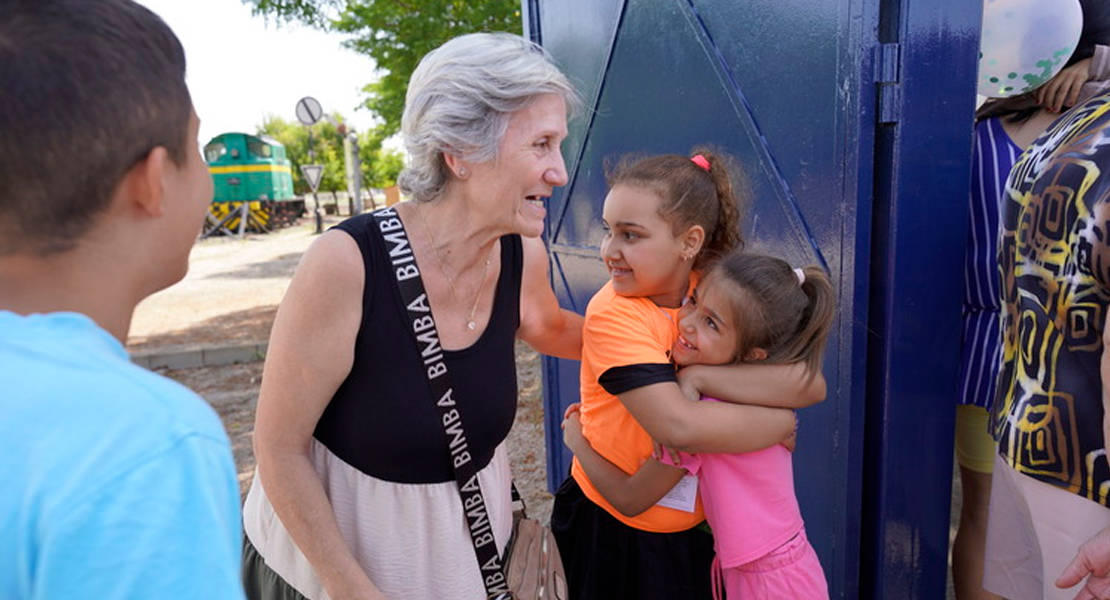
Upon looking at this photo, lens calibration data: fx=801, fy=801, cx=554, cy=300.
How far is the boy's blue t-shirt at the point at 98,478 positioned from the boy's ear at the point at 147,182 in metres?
0.16

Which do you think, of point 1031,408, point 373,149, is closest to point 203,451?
point 1031,408

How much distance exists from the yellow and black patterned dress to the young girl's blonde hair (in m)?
0.36

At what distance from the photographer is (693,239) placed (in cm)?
179

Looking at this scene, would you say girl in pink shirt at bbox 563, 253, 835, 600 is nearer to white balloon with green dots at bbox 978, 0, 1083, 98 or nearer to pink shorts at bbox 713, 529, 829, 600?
pink shorts at bbox 713, 529, 829, 600

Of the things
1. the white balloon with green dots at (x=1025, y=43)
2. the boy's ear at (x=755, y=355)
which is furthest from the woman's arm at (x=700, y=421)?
the white balloon with green dots at (x=1025, y=43)

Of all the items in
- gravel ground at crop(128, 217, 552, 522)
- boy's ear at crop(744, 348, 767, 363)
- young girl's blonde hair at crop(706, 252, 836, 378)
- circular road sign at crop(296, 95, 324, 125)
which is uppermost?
circular road sign at crop(296, 95, 324, 125)

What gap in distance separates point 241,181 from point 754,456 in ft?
79.4

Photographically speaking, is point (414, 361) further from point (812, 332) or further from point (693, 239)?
point (812, 332)

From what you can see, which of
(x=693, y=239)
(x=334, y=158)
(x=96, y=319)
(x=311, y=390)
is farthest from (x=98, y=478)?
(x=334, y=158)

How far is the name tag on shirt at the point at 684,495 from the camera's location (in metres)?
1.76

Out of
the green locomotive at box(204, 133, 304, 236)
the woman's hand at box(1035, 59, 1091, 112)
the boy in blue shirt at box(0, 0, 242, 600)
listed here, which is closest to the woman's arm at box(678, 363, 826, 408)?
the boy in blue shirt at box(0, 0, 242, 600)

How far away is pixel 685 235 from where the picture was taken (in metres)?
1.78

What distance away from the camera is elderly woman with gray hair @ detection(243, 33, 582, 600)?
1521 millimetres

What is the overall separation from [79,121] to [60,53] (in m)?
0.06
